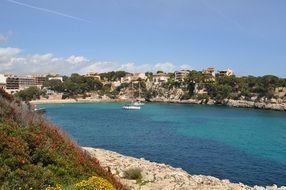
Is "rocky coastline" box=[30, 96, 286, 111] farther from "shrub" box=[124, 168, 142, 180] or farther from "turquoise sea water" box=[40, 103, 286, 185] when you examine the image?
"shrub" box=[124, 168, 142, 180]

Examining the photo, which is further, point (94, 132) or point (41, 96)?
point (41, 96)

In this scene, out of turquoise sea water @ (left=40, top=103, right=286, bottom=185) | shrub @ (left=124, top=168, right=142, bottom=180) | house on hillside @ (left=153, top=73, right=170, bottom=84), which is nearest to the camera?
shrub @ (left=124, top=168, right=142, bottom=180)

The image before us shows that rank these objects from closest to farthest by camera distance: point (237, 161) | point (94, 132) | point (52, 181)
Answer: point (52, 181)
point (237, 161)
point (94, 132)

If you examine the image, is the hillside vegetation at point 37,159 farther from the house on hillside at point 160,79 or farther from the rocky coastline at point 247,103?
the house on hillside at point 160,79

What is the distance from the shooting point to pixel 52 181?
38.2ft

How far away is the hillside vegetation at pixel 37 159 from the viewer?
11.1m

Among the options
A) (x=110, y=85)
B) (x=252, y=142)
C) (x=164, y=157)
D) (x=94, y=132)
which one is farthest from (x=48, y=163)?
(x=110, y=85)

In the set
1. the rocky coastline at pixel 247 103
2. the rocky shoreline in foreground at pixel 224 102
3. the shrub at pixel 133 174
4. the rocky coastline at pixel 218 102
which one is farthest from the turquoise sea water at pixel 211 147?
the rocky coastline at pixel 218 102

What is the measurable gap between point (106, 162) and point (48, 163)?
37.5 ft

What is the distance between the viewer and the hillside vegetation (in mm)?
11070

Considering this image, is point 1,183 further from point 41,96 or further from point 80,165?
point 41,96

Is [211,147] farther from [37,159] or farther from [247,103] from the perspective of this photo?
[247,103]

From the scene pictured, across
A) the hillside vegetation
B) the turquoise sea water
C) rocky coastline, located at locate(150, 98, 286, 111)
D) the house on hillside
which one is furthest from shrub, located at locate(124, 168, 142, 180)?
the house on hillside

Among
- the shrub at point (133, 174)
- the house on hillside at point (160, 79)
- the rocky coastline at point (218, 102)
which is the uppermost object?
the house on hillside at point (160, 79)
